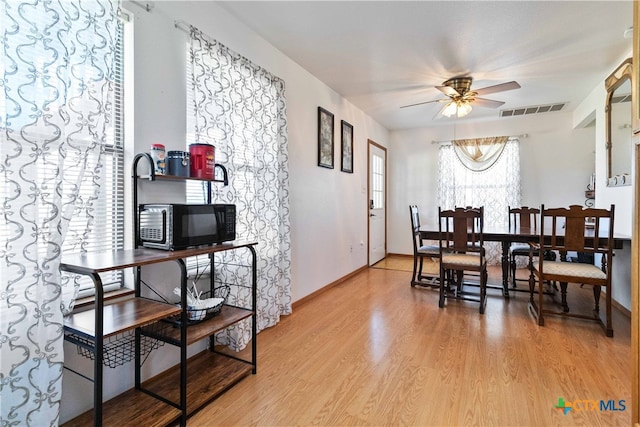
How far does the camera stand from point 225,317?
1943 millimetres

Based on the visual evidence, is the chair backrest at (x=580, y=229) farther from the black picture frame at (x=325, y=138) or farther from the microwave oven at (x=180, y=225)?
the microwave oven at (x=180, y=225)

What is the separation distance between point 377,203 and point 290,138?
2903 millimetres

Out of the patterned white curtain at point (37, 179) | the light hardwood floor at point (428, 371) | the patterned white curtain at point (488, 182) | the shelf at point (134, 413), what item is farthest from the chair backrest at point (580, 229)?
the patterned white curtain at point (37, 179)

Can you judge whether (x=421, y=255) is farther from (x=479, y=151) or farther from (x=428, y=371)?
(x=479, y=151)

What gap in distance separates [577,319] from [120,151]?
3.82m

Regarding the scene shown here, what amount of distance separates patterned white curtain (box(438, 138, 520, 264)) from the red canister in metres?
4.62

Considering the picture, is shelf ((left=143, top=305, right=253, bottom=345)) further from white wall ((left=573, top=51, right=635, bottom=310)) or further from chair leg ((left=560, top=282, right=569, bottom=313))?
white wall ((left=573, top=51, right=635, bottom=310))

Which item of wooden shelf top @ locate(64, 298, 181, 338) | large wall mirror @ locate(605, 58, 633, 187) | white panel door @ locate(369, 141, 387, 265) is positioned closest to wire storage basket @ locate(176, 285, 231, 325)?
wooden shelf top @ locate(64, 298, 181, 338)

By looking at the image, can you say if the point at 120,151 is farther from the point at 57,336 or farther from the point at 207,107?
the point at 57,336

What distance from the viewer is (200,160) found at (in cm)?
191

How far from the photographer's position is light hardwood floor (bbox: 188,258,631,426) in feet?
5.42

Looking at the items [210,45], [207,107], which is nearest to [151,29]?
[210,45]

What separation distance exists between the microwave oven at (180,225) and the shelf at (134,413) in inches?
32.7

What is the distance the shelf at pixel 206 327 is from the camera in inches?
65.3
